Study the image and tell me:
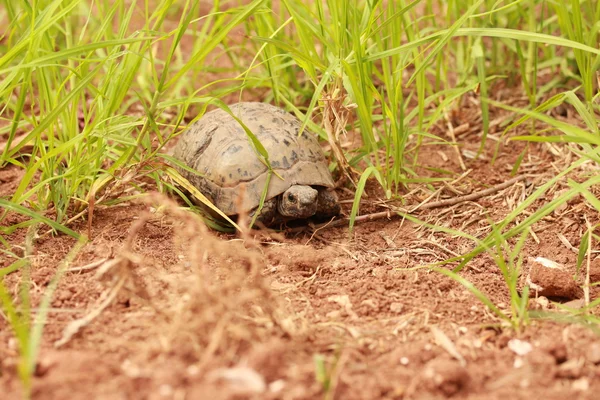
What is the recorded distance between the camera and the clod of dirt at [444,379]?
175cm

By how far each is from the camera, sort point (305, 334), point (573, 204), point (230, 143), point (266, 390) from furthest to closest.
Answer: point (230, 143) → point (573, 204) → point (305, 334) → point (266, 390)

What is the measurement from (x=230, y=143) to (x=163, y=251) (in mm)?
729

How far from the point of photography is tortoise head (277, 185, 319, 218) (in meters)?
3.12

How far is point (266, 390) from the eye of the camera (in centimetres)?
165

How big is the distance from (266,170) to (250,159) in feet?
0.31

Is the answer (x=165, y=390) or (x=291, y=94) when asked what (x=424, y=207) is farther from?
(x=165, y=390)

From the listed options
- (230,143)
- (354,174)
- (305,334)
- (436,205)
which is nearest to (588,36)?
(436,205)

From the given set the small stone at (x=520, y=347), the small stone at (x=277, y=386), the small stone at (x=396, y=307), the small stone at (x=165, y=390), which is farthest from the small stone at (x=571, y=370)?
the small stone at (x=165, y=390)

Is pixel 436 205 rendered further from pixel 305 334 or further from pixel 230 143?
pixel 305 334

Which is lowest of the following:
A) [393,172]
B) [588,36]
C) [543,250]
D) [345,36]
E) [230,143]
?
[543,250]

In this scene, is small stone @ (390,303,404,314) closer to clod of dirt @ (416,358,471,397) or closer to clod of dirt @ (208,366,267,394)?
clod of dirt @ (416,358,471,397)

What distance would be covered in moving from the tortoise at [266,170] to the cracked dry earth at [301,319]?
7.1 inches

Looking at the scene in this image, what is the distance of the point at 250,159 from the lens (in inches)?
128

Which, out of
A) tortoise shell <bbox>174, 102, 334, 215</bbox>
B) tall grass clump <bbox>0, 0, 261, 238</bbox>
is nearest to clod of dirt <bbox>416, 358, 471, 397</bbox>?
tall grass clump <bbox>0, 0, 261, 238</bbox>
